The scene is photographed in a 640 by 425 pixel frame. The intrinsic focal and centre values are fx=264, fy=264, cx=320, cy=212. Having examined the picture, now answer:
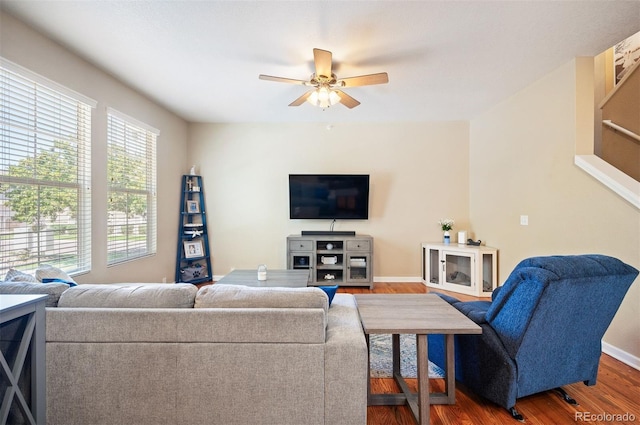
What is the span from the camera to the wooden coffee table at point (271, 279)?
2758 mm

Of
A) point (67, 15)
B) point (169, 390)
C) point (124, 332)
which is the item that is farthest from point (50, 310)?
point (67, 15)

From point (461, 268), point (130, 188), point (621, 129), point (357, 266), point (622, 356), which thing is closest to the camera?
point (622, 356)

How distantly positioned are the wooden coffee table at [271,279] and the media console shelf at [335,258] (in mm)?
832

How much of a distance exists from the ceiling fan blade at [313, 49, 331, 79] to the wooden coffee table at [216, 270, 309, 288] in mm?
2047

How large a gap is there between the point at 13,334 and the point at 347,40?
2.83 meters

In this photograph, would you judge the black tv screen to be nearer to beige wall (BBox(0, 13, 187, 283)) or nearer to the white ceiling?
the white ceiling

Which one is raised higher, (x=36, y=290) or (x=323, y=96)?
(x=323, y=96)

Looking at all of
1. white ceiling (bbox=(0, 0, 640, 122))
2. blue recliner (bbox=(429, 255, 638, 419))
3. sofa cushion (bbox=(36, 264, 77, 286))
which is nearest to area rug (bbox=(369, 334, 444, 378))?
blue recliner (bbox=(429, 255, 638, 419))

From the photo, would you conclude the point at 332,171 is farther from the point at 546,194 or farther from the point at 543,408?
the point at 543,408

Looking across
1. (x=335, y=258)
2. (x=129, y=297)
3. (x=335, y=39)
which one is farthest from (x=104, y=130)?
(x=335, y=258)

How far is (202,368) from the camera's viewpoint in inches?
50.4

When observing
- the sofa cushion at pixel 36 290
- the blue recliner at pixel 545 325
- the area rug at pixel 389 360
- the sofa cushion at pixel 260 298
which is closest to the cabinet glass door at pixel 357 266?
the area rug at pixel 389 360

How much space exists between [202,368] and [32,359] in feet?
2.66
